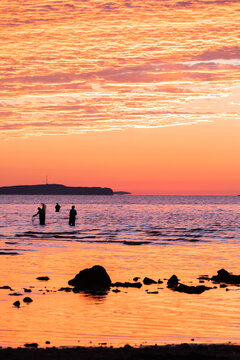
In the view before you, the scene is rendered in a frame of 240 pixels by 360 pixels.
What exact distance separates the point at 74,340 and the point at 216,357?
11.8 feet

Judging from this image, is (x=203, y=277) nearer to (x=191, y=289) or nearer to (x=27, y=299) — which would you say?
(x=191, y=289)

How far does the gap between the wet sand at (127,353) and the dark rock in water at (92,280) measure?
9.51 metres

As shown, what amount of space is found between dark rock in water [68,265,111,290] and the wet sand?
9.51 metres

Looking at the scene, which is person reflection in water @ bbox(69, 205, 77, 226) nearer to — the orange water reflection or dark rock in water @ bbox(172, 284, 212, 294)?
the orange water reflection

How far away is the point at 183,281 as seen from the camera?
25281 millimetres

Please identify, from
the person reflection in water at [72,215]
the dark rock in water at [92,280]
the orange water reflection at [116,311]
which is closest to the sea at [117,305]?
the orange water reflection at [116,311]

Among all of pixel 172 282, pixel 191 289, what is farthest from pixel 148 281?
pixel 191 289

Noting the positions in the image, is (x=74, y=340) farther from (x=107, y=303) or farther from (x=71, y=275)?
(x=71, y=275)

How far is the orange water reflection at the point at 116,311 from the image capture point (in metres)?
15.0

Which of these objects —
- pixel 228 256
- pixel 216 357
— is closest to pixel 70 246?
pixel 228 256

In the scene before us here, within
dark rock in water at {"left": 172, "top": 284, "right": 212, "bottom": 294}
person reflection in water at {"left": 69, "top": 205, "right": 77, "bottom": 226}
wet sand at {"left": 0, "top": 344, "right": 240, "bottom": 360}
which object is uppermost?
person reflection in water at {"left": 69, "top": 205, "right": 77, "bottom": 226}

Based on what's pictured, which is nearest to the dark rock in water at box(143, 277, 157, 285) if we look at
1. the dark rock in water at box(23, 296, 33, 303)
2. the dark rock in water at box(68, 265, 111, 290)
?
the dark rock in water at box(68, 265, 111, 290)

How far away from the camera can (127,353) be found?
12883 millimetres

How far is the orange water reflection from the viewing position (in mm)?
15047
